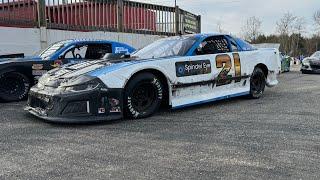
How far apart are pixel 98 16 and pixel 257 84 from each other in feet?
24.5

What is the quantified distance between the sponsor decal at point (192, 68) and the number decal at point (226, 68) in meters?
0.30

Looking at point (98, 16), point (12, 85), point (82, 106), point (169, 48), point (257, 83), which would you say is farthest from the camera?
point (98, 16)

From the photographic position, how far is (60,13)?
12.6 metres

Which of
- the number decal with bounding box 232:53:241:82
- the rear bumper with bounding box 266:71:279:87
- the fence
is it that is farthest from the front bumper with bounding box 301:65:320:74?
the number decal with bounding box 232:53:241:82

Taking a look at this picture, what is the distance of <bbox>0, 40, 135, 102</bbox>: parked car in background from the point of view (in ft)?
24.6

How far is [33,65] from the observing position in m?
7.74

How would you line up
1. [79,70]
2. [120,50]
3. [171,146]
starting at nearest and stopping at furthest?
[171,146] < [79,70] < [120,50]

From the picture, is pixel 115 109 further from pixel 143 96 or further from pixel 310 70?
pixel 310 70

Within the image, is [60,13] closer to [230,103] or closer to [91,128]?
[230,103]

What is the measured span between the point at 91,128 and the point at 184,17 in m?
13.3

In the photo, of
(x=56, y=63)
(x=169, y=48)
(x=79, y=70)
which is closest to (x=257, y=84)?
(x=169, y=48)

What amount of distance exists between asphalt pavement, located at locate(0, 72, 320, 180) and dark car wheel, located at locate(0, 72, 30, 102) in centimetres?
103

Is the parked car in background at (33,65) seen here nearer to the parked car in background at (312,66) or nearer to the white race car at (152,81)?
the white race car at (152,81)

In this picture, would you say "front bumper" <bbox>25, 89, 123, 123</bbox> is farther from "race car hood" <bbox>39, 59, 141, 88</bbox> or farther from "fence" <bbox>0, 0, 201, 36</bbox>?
"fence" <bbox>0, 0, 201, 36</bbox>
